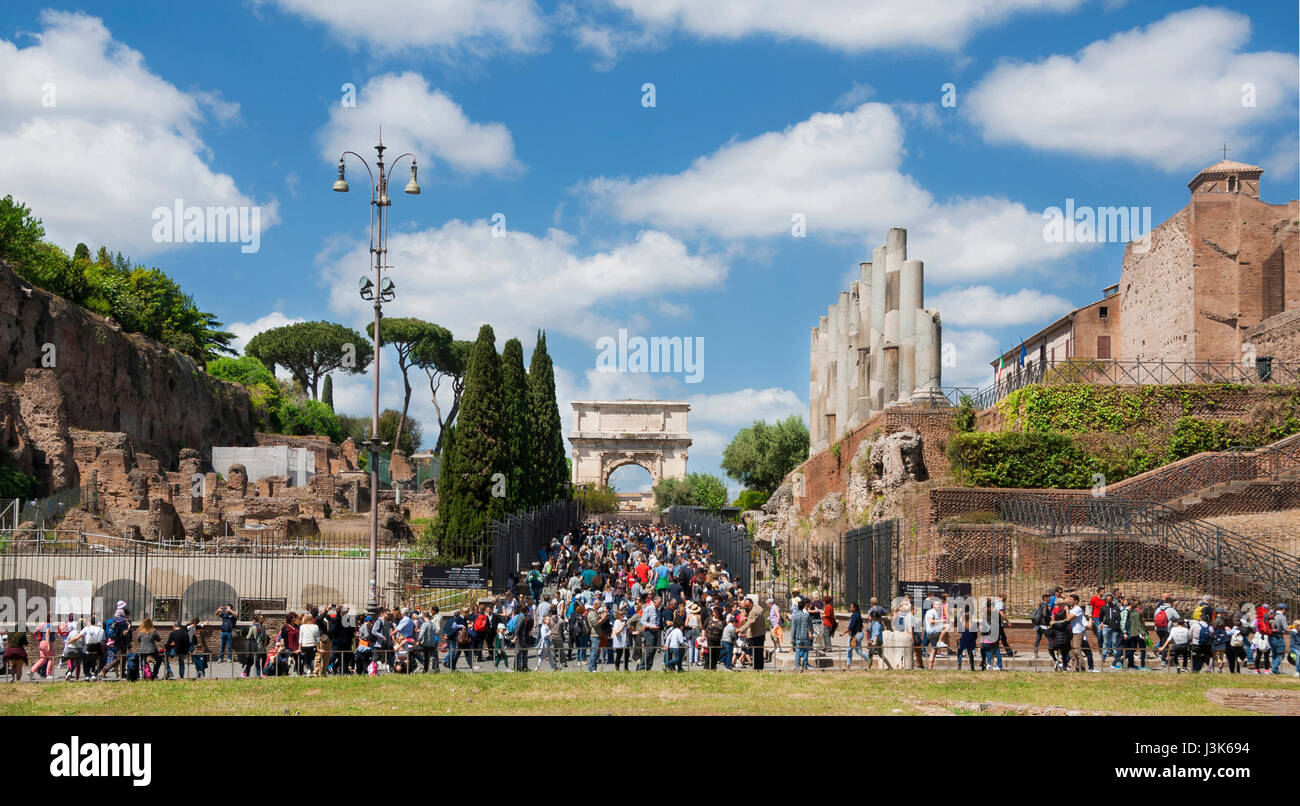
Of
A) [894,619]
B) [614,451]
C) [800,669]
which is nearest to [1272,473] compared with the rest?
[894,619]

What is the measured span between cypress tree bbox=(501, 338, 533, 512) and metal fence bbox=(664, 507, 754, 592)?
5264 millimetres


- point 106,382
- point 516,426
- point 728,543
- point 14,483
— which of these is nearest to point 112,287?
point 106,382

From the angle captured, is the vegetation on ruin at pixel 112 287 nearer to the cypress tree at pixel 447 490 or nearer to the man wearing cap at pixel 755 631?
the cypress tree at pixel 447 490

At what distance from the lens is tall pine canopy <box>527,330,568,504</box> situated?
3981cm

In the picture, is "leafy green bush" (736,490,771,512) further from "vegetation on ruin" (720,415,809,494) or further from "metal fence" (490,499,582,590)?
"metal fence" (490,499,582,590)

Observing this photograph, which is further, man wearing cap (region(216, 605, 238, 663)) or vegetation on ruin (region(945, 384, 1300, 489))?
vegetation on ruin (region(945, 384, 1300, 489))

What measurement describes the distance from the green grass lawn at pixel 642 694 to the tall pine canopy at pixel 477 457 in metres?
14.5

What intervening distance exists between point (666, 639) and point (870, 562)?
582cm

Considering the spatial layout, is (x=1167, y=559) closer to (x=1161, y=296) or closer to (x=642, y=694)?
(x=642, y=694)

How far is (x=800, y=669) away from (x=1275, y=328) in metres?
21.4

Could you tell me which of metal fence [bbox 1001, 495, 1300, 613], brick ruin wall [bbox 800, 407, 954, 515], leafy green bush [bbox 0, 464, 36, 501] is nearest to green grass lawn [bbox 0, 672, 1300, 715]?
metal fence [bbox 1001, 495, 1300, 613]
